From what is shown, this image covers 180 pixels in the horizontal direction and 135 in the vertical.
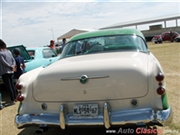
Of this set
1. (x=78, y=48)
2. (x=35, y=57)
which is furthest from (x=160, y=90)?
(x=35, y=57)

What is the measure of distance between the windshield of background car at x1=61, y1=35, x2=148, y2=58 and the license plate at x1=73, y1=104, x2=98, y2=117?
1.43 m

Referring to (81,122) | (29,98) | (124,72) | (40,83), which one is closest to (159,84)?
(124,72)

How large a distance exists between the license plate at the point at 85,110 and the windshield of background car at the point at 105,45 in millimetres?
1430

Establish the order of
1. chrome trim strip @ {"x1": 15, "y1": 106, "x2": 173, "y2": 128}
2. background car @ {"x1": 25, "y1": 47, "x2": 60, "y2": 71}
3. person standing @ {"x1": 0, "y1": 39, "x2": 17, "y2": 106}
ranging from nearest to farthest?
chrome trim strip @ {"x1": 15, "y1": 106, "x2": 173, "y2": 128}, person standing @ {"x1": 0, "y1": 39, "x2": 17, "y2": 106}, background car @ {"x1": 25, "y1": 47, "x2": 60, "y2": 71}

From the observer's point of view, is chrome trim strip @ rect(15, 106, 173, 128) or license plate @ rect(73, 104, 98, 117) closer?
chrome trim strip @ rect(15, 106, 173, 128)

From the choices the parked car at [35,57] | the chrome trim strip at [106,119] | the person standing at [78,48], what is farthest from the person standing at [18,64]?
the chrome trim strip at [106,119]

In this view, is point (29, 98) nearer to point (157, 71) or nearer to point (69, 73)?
point (69, 73)

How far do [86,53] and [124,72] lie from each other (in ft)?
4.89

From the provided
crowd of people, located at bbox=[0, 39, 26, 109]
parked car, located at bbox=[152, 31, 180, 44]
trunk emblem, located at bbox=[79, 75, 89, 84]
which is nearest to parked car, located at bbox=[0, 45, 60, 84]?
crowd of people, located at bbox=[0, 39, 26, 109]

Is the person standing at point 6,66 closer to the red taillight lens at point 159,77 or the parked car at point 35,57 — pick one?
the parked car at point 35,57

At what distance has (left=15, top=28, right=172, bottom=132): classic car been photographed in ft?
9.32

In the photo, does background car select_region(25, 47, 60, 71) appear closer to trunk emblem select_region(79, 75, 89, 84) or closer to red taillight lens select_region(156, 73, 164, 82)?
trunk emblem select_region(79, 75, 89, 84)

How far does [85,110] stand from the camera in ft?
9.77

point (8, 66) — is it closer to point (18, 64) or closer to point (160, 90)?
point (18, 64)
